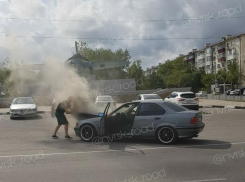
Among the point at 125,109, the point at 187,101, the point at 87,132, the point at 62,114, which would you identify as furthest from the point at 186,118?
the point at 187,101

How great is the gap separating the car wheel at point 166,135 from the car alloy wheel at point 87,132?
7.34 ft

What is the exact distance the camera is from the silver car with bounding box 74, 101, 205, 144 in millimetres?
9062

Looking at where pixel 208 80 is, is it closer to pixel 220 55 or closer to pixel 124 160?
pixel 220 55

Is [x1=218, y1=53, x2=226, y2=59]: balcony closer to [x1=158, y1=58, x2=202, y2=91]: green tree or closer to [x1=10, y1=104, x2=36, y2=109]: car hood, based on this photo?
[x1=158, y1=58, x2=202, y2=91]: green tree

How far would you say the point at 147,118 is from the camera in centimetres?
942

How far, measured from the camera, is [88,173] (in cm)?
611

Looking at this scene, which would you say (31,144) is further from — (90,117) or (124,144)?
(124,144)

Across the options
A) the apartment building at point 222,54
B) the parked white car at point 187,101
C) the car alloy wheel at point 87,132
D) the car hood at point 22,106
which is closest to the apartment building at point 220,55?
the apartment building at point 222,54

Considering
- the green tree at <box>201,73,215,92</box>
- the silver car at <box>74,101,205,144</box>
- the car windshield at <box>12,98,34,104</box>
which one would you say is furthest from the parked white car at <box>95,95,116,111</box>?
the green tree at <box>201,73,215,92</box>

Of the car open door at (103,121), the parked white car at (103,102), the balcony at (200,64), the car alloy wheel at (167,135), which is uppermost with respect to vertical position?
the balcony at (200,64)

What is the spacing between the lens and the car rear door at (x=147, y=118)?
9336mm

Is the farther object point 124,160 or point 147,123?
point 147,123

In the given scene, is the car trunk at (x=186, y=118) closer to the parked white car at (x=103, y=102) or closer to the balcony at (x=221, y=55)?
the parked white car at (x=103, y=102)

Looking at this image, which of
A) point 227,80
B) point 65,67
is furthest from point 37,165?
point 227,80
